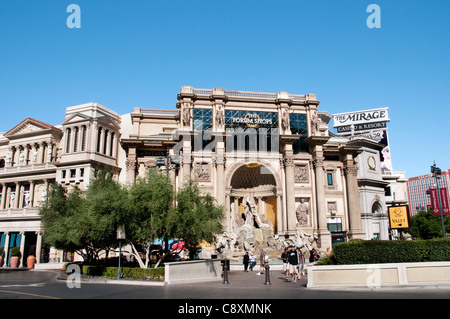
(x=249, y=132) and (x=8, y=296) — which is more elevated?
(x=249, y=132)

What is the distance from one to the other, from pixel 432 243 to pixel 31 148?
4750cm

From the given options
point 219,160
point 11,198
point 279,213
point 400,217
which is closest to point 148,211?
point 400,217

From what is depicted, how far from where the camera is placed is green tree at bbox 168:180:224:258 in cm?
2111

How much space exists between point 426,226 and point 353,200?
1206 inches

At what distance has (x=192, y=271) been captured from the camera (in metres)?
19.9

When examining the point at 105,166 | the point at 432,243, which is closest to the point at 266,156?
the point at 105,166

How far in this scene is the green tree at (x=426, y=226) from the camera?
65181 mm

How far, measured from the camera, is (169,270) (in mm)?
18703

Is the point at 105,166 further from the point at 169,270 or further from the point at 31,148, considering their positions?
the point at 169,270

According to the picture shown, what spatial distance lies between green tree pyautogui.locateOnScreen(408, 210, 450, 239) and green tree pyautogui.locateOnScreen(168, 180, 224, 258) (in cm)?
5772

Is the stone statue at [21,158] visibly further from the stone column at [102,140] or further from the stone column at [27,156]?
the stone column at [102,140]

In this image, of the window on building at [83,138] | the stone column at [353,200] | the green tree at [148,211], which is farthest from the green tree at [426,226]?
the window on building at [83,138]

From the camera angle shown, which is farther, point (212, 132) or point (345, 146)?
point (345, 146)
